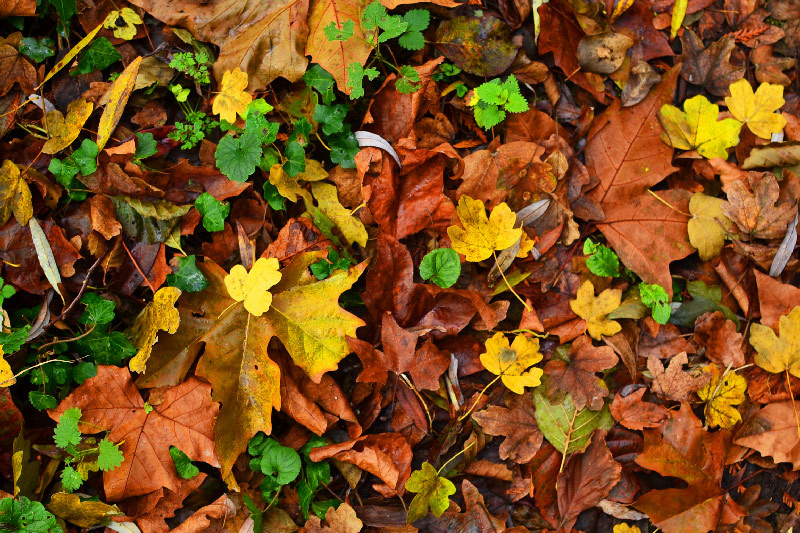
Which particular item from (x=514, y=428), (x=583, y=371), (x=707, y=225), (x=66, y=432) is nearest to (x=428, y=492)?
(x=514, y=428)

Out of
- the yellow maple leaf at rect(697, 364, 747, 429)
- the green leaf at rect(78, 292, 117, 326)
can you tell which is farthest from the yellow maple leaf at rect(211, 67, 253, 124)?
the yellow maple leaf at rect(697, 364, 747, 429)

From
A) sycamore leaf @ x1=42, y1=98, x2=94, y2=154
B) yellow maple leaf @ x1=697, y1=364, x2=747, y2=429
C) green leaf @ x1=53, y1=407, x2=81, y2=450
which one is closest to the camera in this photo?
green leaf @ x1=53, y1=407, x2=81, y2=450

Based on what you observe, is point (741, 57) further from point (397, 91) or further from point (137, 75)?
point (137, 75)

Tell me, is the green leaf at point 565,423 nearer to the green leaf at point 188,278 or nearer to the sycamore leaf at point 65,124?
the green leaf at point 188,278

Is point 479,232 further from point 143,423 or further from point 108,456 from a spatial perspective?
point 108,456

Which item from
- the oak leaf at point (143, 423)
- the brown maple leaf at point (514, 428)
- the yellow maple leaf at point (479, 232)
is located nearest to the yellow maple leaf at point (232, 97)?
the yellow maple leaf at point (479, 232)

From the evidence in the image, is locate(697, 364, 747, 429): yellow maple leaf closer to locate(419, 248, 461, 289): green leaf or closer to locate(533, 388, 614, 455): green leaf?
locate(533, 388, 614, 455): green leaf
